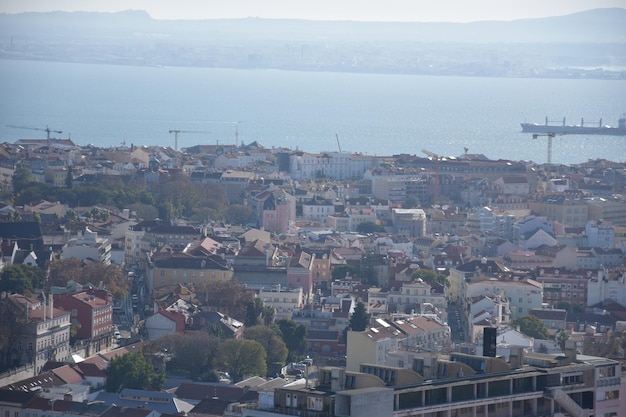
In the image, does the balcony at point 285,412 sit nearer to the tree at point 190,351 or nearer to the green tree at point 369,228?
the tree at point 190,351

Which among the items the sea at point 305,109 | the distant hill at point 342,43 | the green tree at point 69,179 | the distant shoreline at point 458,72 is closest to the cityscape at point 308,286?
the green tree at point 69,179

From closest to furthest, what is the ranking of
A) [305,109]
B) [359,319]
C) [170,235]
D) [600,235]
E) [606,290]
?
1. [359,319]
2. [606,290]
3. [170,235]
4. [600,235]
5. [305,109]

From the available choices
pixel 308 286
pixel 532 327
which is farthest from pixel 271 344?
pixel 308 286

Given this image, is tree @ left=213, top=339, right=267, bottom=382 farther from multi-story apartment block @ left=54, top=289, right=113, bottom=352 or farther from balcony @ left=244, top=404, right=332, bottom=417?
balcony @ left=244, top=404, right=332, bottom=417

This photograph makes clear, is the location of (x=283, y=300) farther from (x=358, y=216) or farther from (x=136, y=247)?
(x=358, y=216)

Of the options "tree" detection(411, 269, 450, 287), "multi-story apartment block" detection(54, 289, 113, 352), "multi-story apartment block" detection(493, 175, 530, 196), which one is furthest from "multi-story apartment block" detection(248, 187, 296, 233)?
"multi-story apartment block" detection(54, 289, 113, 352)

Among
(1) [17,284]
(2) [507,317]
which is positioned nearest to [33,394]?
(1) [17,284]
